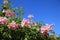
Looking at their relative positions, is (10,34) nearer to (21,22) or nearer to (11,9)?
(21,22)

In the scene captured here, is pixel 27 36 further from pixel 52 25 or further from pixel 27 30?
pixel 52 25

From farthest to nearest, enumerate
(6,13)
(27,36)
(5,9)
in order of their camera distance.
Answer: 1. (5,9)
2. (6,13)
3. (27,36)

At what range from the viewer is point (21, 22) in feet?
15.7

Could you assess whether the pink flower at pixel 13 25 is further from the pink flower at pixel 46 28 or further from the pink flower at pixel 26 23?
the pink flower at pixel 46 28

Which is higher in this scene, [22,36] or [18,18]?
[18,18]

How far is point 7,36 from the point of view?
4637mm

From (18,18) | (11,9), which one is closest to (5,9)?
(11,9)

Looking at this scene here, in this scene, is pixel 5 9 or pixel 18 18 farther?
pixel 5 9

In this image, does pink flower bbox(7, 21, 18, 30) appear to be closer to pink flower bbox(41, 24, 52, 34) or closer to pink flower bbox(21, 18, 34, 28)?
pink flower bbox(21, 18, 34, 28)

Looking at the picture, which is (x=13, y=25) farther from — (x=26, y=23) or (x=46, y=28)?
(x=46, y=28)

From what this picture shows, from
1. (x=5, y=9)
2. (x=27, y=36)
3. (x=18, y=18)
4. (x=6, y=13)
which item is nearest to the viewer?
(x=27, y=36)

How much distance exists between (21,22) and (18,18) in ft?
0.80

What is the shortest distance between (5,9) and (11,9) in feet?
0.56

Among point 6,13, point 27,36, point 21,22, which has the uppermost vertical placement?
point 6,13
